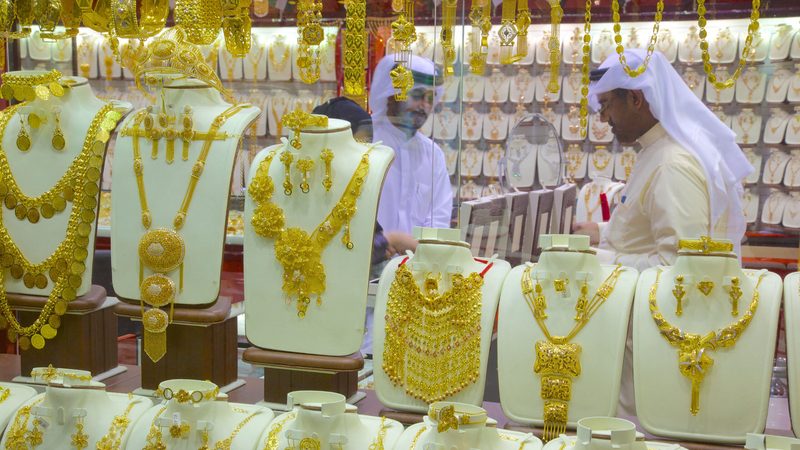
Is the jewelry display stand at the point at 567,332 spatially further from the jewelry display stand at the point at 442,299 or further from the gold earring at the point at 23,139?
the gold earring at the point at 23,139

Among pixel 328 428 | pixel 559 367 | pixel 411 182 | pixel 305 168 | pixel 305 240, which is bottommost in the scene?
pixel 328 428

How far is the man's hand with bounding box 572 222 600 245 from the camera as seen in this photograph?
175 inches

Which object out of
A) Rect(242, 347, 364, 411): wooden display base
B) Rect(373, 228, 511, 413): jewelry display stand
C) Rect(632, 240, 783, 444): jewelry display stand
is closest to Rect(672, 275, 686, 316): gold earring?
Rect(632, 240, 783, 444): jewelry display stand

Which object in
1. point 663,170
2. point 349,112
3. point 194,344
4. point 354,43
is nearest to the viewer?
point 194,344

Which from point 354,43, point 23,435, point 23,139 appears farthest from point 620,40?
point 23,435

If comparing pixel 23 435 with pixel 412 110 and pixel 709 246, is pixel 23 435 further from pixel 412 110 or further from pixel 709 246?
pixel 412 110

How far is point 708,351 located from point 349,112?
2499 mm

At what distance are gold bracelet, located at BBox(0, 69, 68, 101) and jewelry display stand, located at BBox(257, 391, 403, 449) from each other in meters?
1.38

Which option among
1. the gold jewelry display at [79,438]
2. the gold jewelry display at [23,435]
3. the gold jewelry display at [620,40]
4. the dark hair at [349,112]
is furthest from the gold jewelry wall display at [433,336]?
the dark hair at [349,112]

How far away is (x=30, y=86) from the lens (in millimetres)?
3332

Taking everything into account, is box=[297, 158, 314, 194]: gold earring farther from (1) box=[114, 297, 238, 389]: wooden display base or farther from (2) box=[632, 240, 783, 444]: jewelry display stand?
(2) box=[632, 240, 783, 444]: jewelry display stand

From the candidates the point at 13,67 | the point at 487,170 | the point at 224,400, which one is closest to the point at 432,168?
the point at 487,170

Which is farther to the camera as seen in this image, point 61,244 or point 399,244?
point 399,244

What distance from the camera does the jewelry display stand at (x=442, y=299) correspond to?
2.95 m
